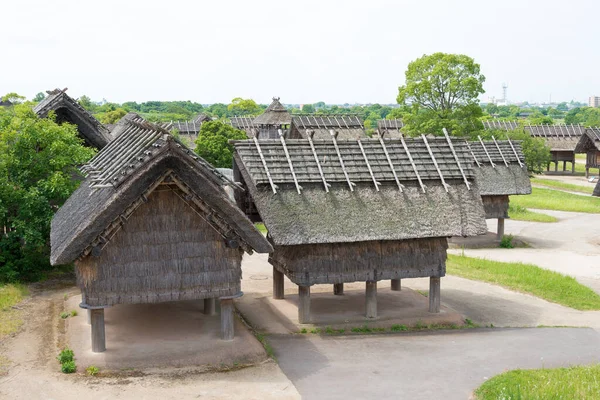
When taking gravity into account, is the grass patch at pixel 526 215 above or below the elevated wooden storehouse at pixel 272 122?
below

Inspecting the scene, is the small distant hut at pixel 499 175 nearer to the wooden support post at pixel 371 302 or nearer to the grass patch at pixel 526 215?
the grass patch at pixel 526 215

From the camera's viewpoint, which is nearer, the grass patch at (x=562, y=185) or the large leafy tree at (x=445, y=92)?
the large leafy tree at (x=445, y=92)

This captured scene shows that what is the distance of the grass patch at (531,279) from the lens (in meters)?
27.0

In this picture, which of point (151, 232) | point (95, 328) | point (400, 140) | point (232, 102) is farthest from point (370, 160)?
point (232, 102)

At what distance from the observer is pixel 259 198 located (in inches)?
842

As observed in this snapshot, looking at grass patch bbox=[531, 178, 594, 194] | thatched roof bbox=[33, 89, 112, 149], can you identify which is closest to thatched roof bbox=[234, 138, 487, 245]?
thatched roof bbox=[33, 89, 112, 149]

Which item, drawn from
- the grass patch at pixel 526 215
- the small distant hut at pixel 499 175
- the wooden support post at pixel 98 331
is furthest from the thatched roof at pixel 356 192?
the grass patch at pixel 526 215

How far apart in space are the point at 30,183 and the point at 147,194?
12064 mm

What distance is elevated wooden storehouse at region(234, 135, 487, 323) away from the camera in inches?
835

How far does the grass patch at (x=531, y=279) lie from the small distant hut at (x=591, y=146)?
44.1m

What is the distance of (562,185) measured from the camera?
2680 inches

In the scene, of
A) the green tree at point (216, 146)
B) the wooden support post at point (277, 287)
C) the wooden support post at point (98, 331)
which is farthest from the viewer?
the green tree at point (216, 146)

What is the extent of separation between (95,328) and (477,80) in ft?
156

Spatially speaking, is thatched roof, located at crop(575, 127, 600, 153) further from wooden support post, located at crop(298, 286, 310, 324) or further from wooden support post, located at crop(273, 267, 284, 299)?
wooden support post, located at crop(298, 286, 310, 324)
